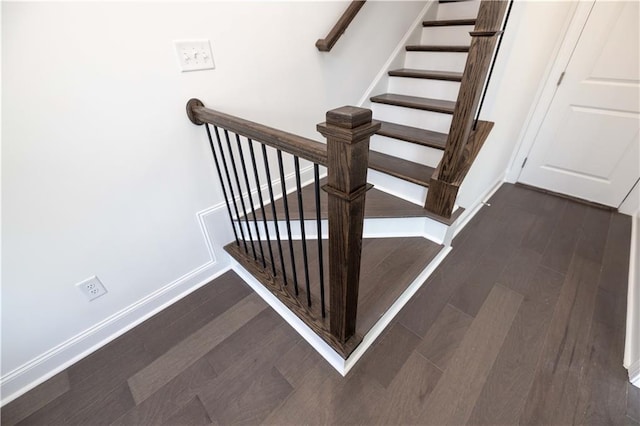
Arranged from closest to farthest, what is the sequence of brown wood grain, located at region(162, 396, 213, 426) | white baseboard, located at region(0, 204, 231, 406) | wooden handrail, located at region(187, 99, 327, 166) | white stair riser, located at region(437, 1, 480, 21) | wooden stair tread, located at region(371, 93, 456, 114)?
wooden handrail, located at region(187, 99, 327, 166) < brown wood grain, located at region(162, 396, 213, 426) < white baseboard, located at region(0, 204, 231, 406) < wooden stair tread, located at region(371, 93, 456, 114) < white stair riser, located at region(437, 1, 480, 21)

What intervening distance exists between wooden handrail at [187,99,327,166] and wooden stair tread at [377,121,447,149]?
112cm

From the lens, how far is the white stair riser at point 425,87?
6.61ft

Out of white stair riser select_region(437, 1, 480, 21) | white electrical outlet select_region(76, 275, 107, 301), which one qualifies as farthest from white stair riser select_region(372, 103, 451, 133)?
white electrical outlet select_region(76, 275, 107, 301)

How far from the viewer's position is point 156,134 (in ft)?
3.96

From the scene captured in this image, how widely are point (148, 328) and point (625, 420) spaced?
2.19 m

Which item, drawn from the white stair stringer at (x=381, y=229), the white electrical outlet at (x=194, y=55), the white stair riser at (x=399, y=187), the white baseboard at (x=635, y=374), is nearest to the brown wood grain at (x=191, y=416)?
the white stair stringer at (x=381, y=229)

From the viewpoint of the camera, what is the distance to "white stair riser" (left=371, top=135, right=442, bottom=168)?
6.18ft

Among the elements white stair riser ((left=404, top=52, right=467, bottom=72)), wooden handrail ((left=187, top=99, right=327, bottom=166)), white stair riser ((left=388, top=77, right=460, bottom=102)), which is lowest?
white stair riser ((left=388, top=77, right=460, bottom=102))

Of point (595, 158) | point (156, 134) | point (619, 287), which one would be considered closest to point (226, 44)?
point (156, 134)

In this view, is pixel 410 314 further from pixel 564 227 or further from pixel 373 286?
pixel 564 227

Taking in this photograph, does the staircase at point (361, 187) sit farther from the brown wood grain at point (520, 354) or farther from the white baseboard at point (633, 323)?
the white baseboard at point (633, 323)

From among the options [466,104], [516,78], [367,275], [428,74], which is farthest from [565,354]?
[428,74]

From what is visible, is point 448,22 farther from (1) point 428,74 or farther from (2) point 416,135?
(2) point 416,135

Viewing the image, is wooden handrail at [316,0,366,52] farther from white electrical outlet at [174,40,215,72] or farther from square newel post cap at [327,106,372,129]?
square newel post cap at [327,106,372,129]
